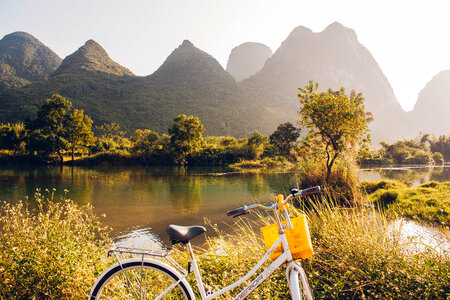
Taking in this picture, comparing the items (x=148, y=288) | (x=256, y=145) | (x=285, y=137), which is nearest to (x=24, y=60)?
(x=256, y=145)

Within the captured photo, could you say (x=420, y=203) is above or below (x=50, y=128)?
below

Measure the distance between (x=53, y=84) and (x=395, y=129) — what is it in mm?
165285

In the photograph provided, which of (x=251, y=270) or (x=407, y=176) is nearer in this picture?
(x=251, y=270)

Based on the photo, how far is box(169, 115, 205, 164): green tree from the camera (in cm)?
3556

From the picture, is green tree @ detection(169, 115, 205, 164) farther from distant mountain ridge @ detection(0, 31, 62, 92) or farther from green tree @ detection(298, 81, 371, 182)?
distant mountain ridge @ detection(0, 31, 62, 92)

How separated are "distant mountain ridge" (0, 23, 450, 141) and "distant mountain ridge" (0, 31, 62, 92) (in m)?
2.54

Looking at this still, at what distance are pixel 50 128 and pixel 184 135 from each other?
61.3 feet

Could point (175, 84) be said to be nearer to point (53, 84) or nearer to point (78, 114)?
point (53, 84)

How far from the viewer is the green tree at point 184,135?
35.6 meters

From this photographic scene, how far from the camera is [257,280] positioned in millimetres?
1627

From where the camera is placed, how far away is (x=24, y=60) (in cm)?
9688

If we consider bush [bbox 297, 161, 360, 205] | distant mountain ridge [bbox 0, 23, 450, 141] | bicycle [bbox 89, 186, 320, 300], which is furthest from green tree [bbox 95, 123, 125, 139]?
bicycle [bbox 89, 186, 320, 300]

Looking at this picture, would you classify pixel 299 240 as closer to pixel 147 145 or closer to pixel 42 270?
pixel 42 270

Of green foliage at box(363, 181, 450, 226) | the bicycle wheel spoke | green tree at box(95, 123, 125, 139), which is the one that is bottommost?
green foliage at box(363, 181, 450, 226)
